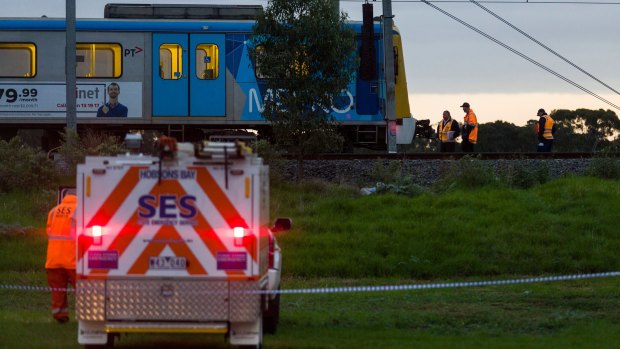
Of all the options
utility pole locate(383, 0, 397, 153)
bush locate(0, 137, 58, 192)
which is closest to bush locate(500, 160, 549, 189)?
utility pole locate(383, 0, 397, 153)

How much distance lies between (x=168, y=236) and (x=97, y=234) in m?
0.64

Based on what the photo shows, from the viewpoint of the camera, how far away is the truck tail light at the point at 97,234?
1039cm

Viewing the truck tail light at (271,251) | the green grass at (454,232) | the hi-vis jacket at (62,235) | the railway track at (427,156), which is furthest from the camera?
the railway track at (427,156)

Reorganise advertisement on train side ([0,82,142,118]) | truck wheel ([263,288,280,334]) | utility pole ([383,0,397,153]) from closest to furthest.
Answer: truck wheel ([263,288,280,334]) → utility pole ([383,0,397,153]) → advertisement on train side ([0,82,142,118])

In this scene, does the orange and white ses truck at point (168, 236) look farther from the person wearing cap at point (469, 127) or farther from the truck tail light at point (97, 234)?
the person wearing cap at point (469, 127)

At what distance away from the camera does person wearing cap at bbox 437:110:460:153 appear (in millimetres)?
30516

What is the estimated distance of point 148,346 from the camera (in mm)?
11953

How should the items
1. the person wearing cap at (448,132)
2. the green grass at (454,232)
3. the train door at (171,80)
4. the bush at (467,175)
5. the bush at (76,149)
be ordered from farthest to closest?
the person wearing cap at (448,132) → the train door at (171,80) → the bush at (467,175) → the bush at (76,149) → the green grass at (454,232)

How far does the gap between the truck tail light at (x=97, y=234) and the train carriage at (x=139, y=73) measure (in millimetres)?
18451

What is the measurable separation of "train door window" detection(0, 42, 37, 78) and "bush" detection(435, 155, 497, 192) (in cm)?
1090

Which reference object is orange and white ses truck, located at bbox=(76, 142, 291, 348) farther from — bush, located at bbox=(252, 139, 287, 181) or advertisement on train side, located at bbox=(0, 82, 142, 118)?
advertisement on train side, located at bbox=(0, 82, 142, 118)

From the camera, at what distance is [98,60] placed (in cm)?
2894

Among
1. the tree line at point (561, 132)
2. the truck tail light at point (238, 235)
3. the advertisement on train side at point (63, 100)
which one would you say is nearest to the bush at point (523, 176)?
the advertisement on train side at point (63, 100)

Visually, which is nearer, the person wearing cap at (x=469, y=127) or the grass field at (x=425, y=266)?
the grass field at (x=425, y=266)
